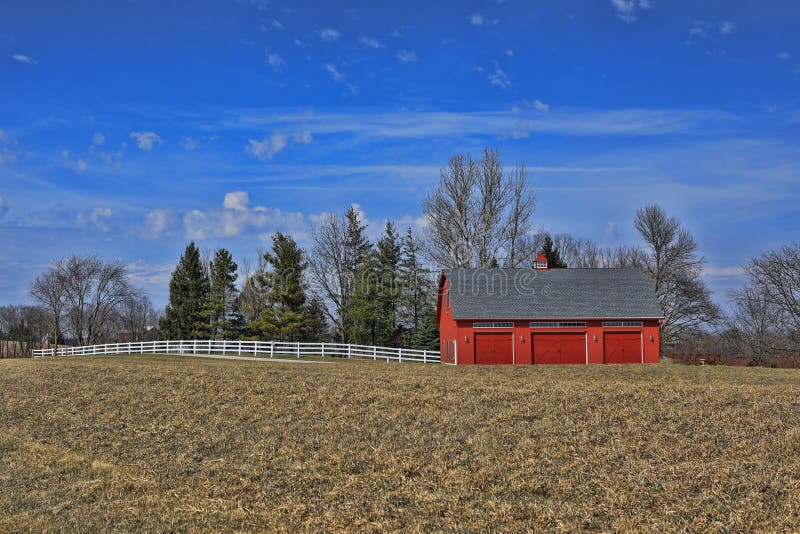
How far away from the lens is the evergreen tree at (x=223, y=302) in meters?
58.5

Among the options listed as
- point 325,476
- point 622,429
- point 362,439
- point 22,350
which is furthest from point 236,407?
point 22,350

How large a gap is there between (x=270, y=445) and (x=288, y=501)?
351 cm

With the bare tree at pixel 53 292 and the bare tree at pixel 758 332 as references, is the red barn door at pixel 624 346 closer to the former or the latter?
the bare tree at pixel 758 332

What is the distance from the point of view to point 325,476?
10.0 metres

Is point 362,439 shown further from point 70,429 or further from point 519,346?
point 519,346

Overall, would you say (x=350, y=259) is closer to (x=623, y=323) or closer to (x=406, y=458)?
(x=623, y=323)

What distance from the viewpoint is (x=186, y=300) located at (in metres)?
60.7

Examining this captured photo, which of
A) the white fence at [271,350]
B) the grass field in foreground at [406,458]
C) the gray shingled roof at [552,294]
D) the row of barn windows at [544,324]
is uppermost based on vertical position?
the gray shingled roof at [552,294]

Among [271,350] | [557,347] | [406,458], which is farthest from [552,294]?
[406,458]

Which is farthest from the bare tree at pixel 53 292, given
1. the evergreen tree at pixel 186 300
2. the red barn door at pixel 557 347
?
the red barn door at pixel 557 347

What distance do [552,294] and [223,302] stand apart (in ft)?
100

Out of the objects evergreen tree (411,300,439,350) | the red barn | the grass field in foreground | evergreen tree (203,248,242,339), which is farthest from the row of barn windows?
evergreen tree (203,248,242,339)

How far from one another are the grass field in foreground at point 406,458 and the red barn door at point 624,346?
1960 cm

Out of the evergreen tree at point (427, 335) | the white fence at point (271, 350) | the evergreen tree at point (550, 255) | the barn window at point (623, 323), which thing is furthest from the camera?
the evergreen tree at point (550, 255)
